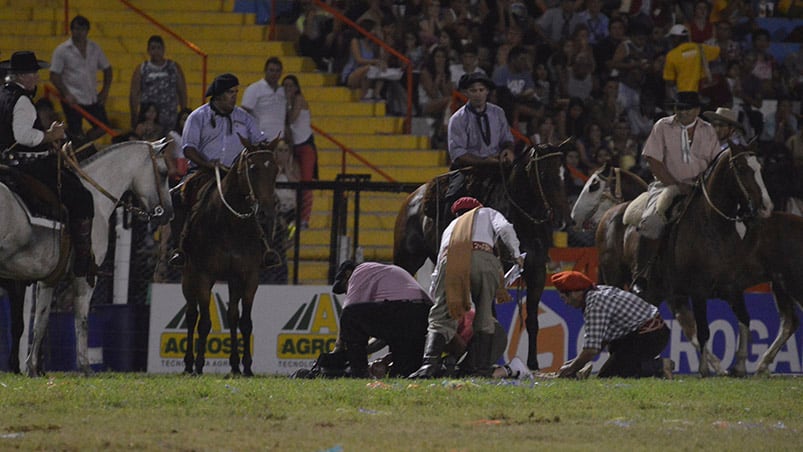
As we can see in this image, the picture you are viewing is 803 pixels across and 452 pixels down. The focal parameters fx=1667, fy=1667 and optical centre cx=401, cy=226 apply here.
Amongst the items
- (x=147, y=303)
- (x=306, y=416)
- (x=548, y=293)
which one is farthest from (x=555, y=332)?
(x=306, y=416)

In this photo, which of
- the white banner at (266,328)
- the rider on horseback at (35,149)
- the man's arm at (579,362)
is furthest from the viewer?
the white banner at (266,328)

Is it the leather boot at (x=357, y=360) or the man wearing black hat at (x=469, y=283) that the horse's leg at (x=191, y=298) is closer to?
the leather boot at (x=357, y=360)

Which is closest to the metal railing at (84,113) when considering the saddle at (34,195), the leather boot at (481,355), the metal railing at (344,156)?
the metal railing at (344,156)

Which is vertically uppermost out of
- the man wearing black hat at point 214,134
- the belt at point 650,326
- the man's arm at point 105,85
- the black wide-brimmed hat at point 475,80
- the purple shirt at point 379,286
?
the black wide-brimmed hat at point 475,80

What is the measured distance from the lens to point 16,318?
16.9m

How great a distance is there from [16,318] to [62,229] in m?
1.27

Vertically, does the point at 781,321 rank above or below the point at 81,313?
below

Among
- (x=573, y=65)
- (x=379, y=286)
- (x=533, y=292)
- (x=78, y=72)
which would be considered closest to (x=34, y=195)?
(x=379, y=286)

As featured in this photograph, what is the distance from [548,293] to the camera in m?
20.7

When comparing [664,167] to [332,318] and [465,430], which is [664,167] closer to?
[332,318]

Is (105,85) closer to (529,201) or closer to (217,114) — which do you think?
(217,114)

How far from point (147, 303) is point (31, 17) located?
7.68 meters

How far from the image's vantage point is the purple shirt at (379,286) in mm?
15688

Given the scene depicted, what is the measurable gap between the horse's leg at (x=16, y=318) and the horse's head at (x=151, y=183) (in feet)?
4.92
